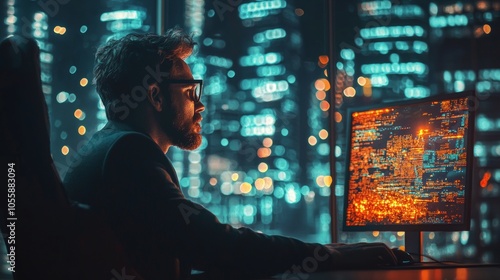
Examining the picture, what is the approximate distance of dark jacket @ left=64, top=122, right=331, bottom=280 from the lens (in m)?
1.15

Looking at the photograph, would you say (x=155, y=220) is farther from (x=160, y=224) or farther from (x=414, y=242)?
(x=414, y=242)

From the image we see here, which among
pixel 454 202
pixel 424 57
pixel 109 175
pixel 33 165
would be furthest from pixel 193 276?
pixel 424 57

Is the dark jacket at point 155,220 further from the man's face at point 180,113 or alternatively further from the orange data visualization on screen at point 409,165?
the orange data visualization on screen at point 409,165

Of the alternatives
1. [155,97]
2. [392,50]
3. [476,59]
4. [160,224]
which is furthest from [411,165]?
[476,59]

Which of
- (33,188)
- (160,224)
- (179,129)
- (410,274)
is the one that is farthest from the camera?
(179,129)

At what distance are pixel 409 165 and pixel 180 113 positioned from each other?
0.78 m

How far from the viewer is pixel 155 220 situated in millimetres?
1151

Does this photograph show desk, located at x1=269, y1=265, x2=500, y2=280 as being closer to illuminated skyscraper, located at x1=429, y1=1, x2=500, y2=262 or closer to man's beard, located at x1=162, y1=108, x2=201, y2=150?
man's beard, located at x1=162, y1=108, x2=201, y2=150

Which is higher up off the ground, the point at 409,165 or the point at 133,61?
the point at 133,61

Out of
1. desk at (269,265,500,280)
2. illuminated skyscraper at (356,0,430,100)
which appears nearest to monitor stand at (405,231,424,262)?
desk at (269,265,500,280)

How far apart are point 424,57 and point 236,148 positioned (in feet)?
4.77

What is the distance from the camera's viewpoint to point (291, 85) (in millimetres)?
4129

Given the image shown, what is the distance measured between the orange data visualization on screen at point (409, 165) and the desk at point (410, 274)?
0.88ft

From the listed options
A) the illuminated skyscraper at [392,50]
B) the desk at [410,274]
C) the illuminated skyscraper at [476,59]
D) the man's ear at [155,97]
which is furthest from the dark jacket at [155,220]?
the illuminated skyscraper at [476,59]
